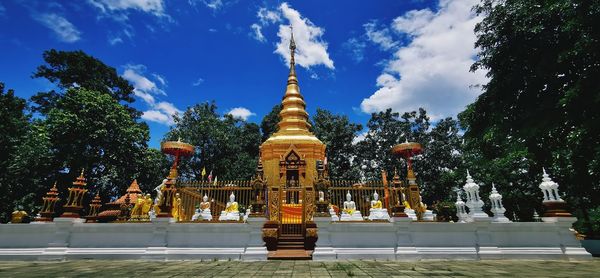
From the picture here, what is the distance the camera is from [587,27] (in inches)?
506

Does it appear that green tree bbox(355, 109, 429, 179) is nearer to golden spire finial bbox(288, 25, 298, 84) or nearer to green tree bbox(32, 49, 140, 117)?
golden spire finial bbox(288, 25, 298, 84)

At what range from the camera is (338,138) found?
3262 cm

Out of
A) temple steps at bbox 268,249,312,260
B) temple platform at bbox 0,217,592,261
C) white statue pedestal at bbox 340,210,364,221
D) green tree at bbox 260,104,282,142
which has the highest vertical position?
green tree at bbox 260,104,282,142

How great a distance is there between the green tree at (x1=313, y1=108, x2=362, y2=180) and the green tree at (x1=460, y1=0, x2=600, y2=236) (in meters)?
14.3

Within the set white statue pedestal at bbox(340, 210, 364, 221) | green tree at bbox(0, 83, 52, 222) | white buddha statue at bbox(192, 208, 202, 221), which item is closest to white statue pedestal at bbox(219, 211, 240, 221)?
white buddha statue at bbox(192, 208, 202, 221)

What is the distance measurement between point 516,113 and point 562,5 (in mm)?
5857

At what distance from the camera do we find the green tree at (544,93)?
1294 cm

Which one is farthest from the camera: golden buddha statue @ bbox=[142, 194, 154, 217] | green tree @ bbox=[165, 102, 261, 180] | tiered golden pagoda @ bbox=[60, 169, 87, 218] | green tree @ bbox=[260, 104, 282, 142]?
green tree @ bbox=[260, 104, 282, 142]

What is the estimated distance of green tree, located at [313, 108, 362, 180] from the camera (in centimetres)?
3212

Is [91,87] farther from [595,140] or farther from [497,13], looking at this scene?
[595,140]

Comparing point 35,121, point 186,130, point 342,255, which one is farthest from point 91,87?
point 342,255

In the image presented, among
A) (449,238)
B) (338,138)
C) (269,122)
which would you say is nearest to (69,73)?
(269,122)

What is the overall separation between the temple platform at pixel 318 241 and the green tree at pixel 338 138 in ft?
74.2

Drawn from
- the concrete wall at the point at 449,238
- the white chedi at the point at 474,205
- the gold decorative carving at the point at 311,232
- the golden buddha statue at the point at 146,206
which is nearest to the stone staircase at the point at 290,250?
the gold decorative carving at the point at 311,232
